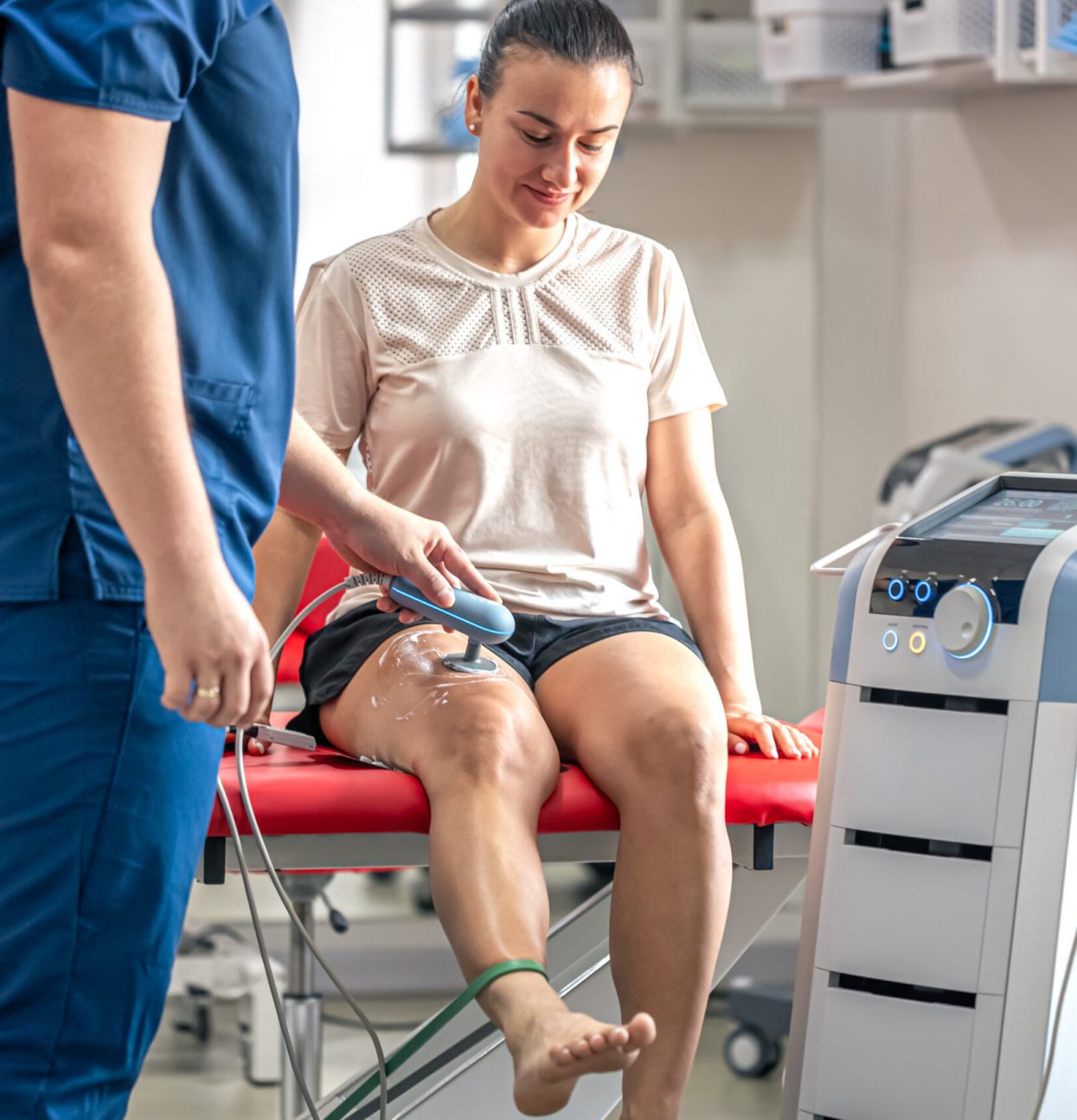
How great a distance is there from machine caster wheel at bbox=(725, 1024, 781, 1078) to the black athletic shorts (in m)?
1.14

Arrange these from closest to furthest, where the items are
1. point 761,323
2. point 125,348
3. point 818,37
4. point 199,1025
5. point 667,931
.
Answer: point 125,348, point 667,931, point 199,1025, point 818,37, point 761,323

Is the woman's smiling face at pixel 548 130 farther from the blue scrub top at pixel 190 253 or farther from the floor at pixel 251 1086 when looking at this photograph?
the floor at pixel 251 1086

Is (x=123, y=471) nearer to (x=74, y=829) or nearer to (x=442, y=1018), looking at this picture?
(x=74, y=829)

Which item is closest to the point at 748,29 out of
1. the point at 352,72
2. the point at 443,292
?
the point at 352,72

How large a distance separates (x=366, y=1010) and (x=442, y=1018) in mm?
1661

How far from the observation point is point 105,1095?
1146mm

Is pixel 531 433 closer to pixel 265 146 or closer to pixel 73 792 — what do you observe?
pixel 265 146

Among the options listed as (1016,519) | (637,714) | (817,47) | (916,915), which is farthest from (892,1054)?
(817,47)

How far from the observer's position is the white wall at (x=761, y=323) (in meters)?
3.82

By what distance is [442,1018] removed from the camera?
142 centimetres

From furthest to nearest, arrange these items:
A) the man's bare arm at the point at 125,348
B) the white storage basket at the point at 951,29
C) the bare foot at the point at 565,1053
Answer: the white storage basket at the point at 951,29 < the bare foot at the point at 565,1053 < the man's bare arm at the point at 125,348

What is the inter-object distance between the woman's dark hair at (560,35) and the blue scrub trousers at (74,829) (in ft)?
2.77

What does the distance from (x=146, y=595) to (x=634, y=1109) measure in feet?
2.19

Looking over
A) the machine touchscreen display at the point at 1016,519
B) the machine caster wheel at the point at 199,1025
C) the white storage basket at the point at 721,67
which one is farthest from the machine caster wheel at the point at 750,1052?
the white storage basket at the point at 721,67
